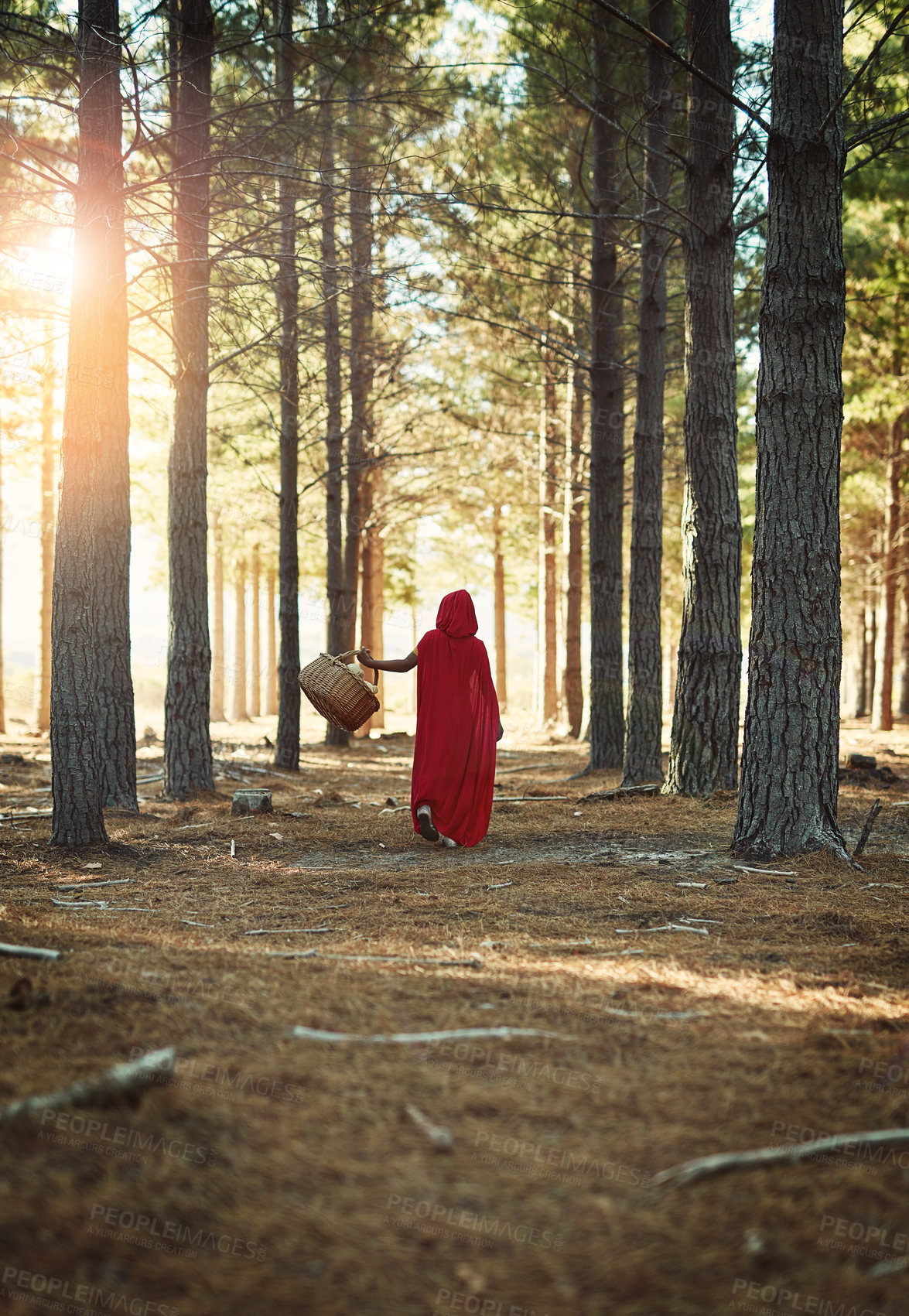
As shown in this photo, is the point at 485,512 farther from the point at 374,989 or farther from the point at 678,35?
the point at 374,989

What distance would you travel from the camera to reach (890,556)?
18.2 metres

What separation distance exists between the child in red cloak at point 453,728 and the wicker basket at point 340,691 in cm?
28

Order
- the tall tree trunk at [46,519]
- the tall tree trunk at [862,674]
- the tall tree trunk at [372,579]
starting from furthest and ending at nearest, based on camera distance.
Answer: the tall tree trunk at [862,674], the tall tree trunk at [372,579], the tall tree trunk at [46,519]

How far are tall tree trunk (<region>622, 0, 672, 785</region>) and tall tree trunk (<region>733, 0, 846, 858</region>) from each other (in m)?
3.70

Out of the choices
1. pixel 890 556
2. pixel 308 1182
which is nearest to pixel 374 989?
pixel 308 1182

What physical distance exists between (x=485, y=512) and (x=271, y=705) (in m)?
13.1

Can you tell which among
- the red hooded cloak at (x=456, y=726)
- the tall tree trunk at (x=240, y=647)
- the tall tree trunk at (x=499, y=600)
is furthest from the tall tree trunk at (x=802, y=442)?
the tall tree trunk at (x=240, y=647)
